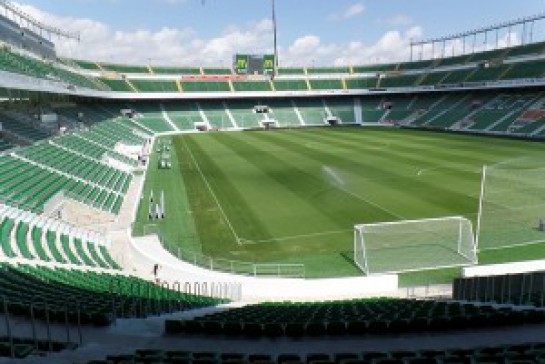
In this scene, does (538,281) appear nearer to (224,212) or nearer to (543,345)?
(543,345)

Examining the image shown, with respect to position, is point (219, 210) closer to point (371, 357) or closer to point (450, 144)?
point (371, 357)

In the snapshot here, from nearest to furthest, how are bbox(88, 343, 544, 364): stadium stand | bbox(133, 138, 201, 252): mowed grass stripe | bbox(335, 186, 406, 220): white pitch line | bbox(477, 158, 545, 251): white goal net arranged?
bbox(88, 343, 544, 364): stadium stand, bbox(477, 158, 545, 251): white goal net, bbox(133, 138, 201, 252): mowed grass stripe, bbox(335, 186, 406, 220): white pitch line

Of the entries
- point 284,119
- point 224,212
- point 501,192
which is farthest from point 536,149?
point 284,119

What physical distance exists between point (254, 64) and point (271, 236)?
2827 inches

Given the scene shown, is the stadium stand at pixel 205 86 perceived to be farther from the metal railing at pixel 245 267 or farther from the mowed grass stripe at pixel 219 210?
the metal railing at pixel 245 267

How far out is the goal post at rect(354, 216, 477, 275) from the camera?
63.3 feet

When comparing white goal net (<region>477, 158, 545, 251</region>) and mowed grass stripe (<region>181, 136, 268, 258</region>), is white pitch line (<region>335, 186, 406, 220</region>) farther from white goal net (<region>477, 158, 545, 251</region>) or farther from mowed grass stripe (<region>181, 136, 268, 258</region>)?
mowed grass stripe (<region>181, 136, 268, 258</region>)

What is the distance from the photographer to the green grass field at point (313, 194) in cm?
Answer: 2144

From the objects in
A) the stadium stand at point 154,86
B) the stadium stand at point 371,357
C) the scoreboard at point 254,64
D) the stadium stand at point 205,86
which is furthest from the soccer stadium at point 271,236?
the scoreboard at point 254,64

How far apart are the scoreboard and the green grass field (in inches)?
1521

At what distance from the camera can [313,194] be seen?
3064cm

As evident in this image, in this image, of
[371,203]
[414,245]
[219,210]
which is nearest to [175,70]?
[219,210]

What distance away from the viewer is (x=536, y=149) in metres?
44.3

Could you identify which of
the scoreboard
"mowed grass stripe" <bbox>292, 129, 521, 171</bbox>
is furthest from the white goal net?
the scoreboard
